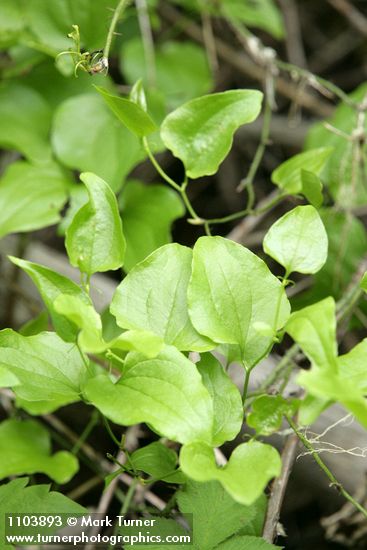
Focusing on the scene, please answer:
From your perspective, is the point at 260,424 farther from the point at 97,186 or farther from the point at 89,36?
the point at 89,36

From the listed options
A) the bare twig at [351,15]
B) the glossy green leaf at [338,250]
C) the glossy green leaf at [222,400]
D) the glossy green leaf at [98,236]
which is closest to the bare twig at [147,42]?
the glossy green leaf at [338,250]

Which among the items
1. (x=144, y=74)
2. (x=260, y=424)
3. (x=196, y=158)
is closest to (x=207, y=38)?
(x=144, y=74)

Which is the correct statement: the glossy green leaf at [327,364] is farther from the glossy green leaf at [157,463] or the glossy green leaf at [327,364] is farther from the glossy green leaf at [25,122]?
the glossy green leaf at [25,122]

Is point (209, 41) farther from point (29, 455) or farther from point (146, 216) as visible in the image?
point (29, 455)

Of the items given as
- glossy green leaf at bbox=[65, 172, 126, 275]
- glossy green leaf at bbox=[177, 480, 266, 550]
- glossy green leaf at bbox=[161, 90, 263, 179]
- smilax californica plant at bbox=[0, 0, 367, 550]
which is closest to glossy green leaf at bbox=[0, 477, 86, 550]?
smilax californica plant at bbox=[0, 0, 367, 550]

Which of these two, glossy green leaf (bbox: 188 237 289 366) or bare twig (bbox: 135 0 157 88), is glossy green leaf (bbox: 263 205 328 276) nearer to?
glossy green leaf (bbox: 188 237 289 366)

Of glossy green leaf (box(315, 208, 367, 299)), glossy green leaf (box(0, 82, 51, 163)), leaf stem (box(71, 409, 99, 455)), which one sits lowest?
leaf stem (box(71, 409, 99, 455))
